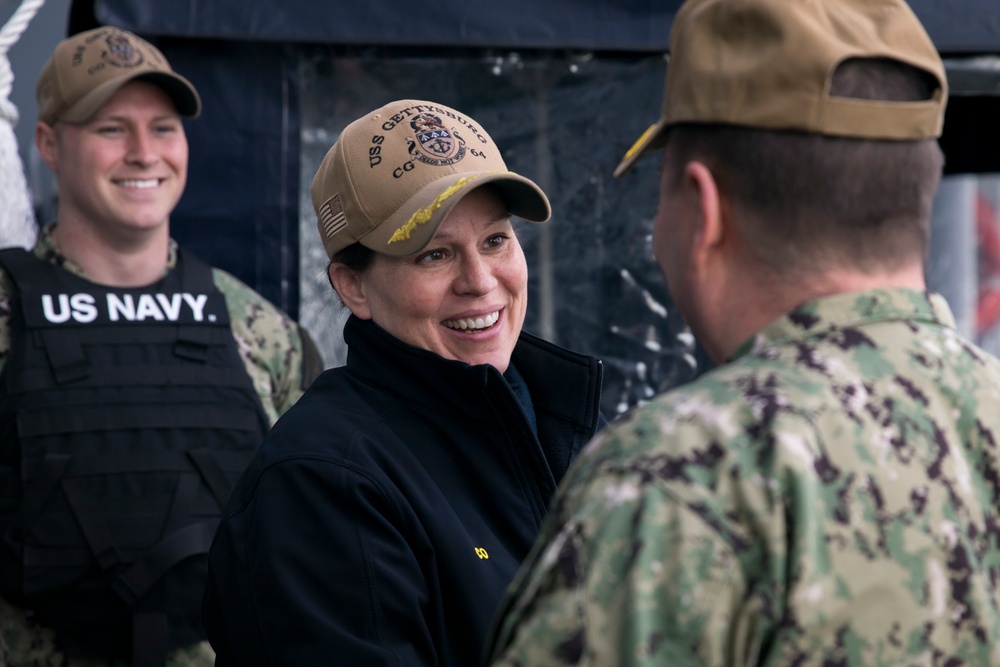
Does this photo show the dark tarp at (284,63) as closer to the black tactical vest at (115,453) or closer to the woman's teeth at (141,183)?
the woman's teeth at (141,183)

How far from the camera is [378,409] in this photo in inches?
69.1

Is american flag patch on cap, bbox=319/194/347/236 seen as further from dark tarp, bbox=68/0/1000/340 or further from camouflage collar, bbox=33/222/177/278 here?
dark tarp, bbox=68/0/1000/340

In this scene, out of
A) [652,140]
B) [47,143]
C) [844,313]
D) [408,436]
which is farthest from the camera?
[47,143]

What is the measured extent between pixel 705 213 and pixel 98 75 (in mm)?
2203

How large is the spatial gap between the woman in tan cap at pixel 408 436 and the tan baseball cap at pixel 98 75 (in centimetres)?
120

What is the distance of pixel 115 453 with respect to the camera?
2.69 m

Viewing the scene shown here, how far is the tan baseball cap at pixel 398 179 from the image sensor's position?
70.7 inches

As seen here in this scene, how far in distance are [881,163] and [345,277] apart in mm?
1072

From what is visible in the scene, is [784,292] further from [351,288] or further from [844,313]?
[351,288]

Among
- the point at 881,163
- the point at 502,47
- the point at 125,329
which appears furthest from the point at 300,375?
the point at 881,163

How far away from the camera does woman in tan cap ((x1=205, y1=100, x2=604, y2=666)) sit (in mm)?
1545

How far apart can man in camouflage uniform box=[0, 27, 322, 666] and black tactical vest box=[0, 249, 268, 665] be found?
2.2 inches

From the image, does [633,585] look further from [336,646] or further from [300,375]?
[300,375]

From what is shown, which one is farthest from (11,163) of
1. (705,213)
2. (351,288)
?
(705,213)
